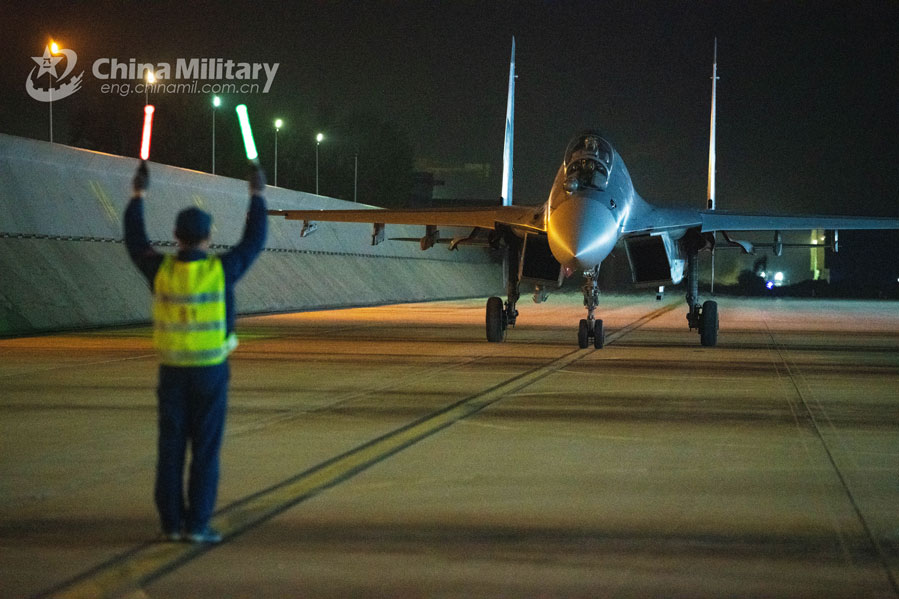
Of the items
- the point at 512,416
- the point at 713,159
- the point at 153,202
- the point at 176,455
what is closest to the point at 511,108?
the point at 713,159

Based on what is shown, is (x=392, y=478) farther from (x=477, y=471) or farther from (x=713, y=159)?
(x=713, y=159)

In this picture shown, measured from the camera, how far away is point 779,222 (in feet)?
74.2

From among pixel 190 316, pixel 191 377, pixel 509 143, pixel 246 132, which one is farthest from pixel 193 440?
pixel 509 143

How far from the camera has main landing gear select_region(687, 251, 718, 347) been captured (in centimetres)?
2081

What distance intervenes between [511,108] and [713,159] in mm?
5834

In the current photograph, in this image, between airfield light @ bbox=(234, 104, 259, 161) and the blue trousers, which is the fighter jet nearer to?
airfield light @ bbox=(234, 104, 259, 161)

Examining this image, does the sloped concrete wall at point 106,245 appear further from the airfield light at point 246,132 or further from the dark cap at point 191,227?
the dark cap at point 191,227

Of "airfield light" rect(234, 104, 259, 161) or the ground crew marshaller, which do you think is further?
"airfield light" rect(234, 104, 259, 161)

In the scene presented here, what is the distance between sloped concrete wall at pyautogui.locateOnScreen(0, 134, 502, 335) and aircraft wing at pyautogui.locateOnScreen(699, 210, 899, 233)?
14235 mm

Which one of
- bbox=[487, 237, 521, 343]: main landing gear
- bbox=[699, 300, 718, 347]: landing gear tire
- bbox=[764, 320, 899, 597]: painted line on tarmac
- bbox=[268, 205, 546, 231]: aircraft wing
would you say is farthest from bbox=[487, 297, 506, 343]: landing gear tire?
bbox=[764, 320, 899, 597]: painted line on tarmac

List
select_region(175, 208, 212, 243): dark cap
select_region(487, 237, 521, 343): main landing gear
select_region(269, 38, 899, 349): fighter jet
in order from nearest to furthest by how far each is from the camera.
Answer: select_region(175, 208, 212, 243): dark cap, select_region(269, 38, 899, 349): fighter jet, select_region(487, 237, 521, 343): main landing gear

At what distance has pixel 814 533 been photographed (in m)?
5.95

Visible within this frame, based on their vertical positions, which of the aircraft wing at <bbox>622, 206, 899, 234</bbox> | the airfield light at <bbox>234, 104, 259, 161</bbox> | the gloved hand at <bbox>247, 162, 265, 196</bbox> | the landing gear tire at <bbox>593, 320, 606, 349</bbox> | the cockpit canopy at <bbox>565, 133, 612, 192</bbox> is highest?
the cockpit canopy at <bbox>565, 133, 612, 192</bbox>

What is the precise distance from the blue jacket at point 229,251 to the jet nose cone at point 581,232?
11083mm
